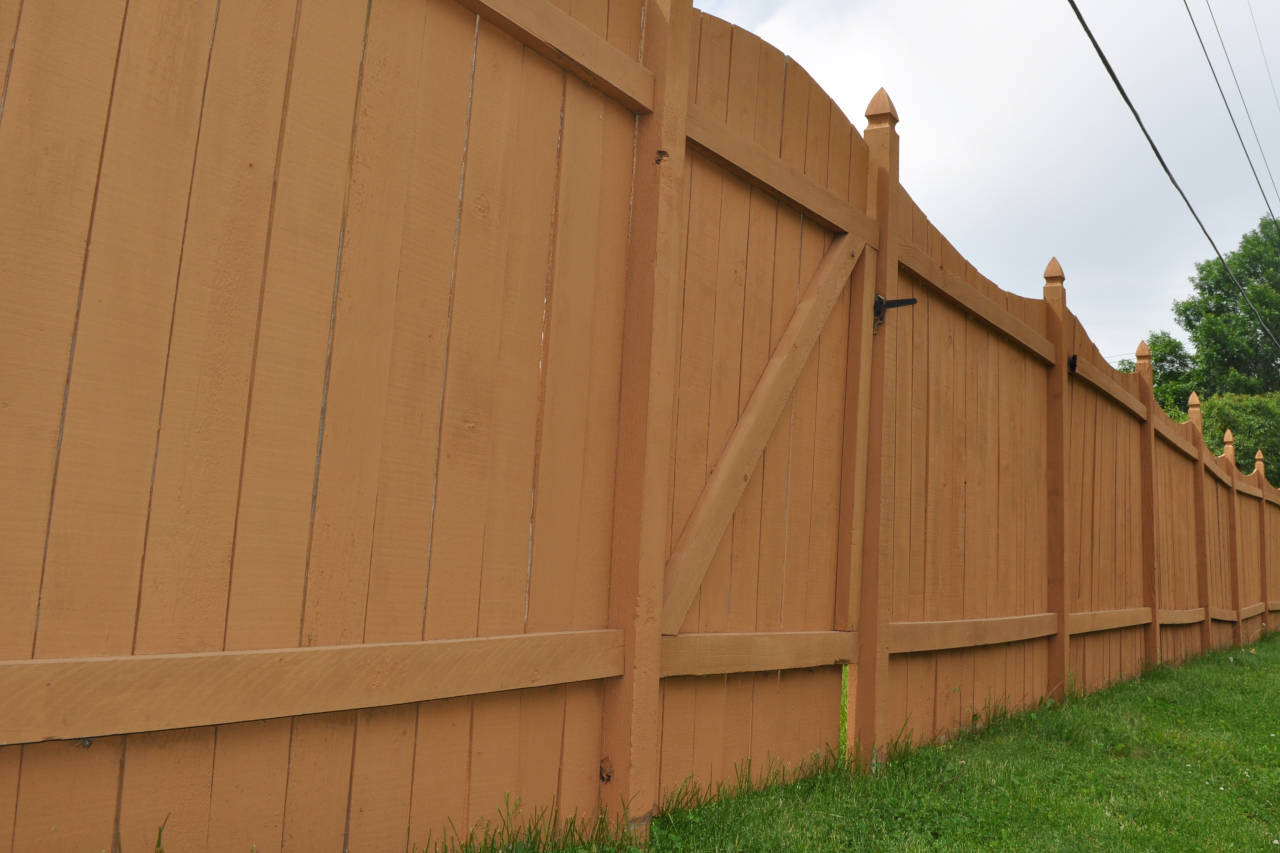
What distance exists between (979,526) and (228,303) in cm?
422

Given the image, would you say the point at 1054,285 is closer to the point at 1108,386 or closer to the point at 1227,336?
the point at 1108,386

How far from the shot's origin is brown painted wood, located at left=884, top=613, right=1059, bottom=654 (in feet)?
13.8

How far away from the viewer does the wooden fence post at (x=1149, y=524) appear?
25.9 ft

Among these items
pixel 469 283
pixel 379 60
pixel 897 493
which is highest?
pixel 379 60

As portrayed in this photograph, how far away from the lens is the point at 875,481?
400 cm

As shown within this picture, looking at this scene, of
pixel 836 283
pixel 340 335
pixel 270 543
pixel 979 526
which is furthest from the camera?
pixel 979 526

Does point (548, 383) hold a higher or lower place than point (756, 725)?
higher

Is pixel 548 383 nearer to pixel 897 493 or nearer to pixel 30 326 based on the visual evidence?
pixel 30 326

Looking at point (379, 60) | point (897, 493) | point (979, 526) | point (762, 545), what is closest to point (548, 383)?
point (379, 60)

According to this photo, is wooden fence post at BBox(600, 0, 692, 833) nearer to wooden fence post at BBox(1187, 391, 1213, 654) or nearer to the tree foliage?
wooden fence post at BBox(1187, 391, 1213, 654)

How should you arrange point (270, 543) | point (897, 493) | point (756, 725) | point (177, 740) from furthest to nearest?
point (897, 493), point (756, 725), point (270, 543), point (177, 740)

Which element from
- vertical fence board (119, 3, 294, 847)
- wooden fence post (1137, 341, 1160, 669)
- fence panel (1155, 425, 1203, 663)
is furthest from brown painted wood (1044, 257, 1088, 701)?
vertical fence board (119, 3, 294, 847)

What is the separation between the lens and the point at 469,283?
7.80 feet

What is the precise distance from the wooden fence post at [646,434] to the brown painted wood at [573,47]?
92 mm
